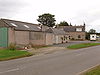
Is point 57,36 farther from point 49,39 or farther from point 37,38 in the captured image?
point 37,38

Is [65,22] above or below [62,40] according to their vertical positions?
above

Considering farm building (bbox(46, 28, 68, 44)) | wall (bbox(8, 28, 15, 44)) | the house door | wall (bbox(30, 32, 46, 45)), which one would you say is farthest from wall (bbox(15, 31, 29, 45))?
farm building (bbox(46, 28, 68, 44))

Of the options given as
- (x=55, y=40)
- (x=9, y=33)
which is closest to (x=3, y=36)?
(x=9, y=33)

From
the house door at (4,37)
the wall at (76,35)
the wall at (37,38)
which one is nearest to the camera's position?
the house door at (4,37)

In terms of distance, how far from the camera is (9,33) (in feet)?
97.0

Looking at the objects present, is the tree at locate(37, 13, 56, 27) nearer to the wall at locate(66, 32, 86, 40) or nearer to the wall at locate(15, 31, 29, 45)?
the wall at locate(66, 32, 86, 40)

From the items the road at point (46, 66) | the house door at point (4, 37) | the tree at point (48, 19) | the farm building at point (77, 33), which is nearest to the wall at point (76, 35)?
the farm building at point (77, 33)

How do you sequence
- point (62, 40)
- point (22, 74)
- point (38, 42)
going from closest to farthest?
point (22, 74), point (38, 42), point (62, 40)

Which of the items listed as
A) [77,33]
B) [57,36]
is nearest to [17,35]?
[57,36]

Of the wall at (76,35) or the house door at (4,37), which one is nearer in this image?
the house door at (4,37)

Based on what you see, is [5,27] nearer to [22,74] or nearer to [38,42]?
[38,42]

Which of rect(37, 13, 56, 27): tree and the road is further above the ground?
rect(37, 13, 56, 27): tree

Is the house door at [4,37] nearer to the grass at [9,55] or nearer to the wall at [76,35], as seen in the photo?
the grass at [9,55]

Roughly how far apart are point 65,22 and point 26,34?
84.3m
